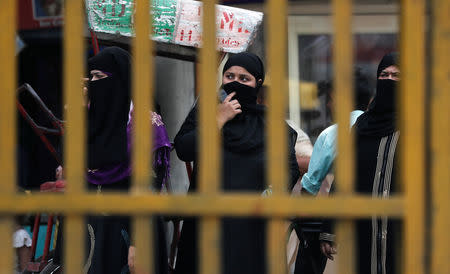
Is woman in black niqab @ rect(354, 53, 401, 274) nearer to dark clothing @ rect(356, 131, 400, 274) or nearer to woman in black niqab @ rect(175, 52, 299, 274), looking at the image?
dark clothing @ rect(356, 131, 400, 274)

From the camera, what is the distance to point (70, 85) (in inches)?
75.9

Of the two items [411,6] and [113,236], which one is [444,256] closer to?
[411,6]

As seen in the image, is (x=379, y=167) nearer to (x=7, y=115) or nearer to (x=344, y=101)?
(x=344, y=101)

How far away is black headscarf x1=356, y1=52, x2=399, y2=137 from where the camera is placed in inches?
145

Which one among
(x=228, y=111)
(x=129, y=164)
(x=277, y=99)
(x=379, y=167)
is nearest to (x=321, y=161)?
(x=379, y=167)

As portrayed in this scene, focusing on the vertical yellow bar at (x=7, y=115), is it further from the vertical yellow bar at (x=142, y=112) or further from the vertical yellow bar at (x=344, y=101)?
the vertical yellow bar at (x=344, y=101)

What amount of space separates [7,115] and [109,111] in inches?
74.8

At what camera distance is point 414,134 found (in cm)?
181

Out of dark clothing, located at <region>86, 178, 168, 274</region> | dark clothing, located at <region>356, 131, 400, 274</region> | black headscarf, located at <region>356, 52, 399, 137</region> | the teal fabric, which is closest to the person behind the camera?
dark clothing, located at <region>356, 131, 400, 274</region>

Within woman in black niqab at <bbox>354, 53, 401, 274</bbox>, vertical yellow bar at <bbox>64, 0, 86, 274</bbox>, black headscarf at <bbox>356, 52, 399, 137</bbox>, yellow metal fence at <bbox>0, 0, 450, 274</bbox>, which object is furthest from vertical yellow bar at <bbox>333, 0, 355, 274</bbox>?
black headscarf at <bbox>356, 52, 399, 137</bbox>

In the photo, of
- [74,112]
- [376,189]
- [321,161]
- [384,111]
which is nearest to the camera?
[74,112]

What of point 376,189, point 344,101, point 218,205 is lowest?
point 376,189

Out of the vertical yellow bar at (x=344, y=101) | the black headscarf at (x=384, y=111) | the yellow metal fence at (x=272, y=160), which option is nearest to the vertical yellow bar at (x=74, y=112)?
the yellow metal fence at (x=272, y=160)

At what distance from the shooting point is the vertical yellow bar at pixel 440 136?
1815mm
